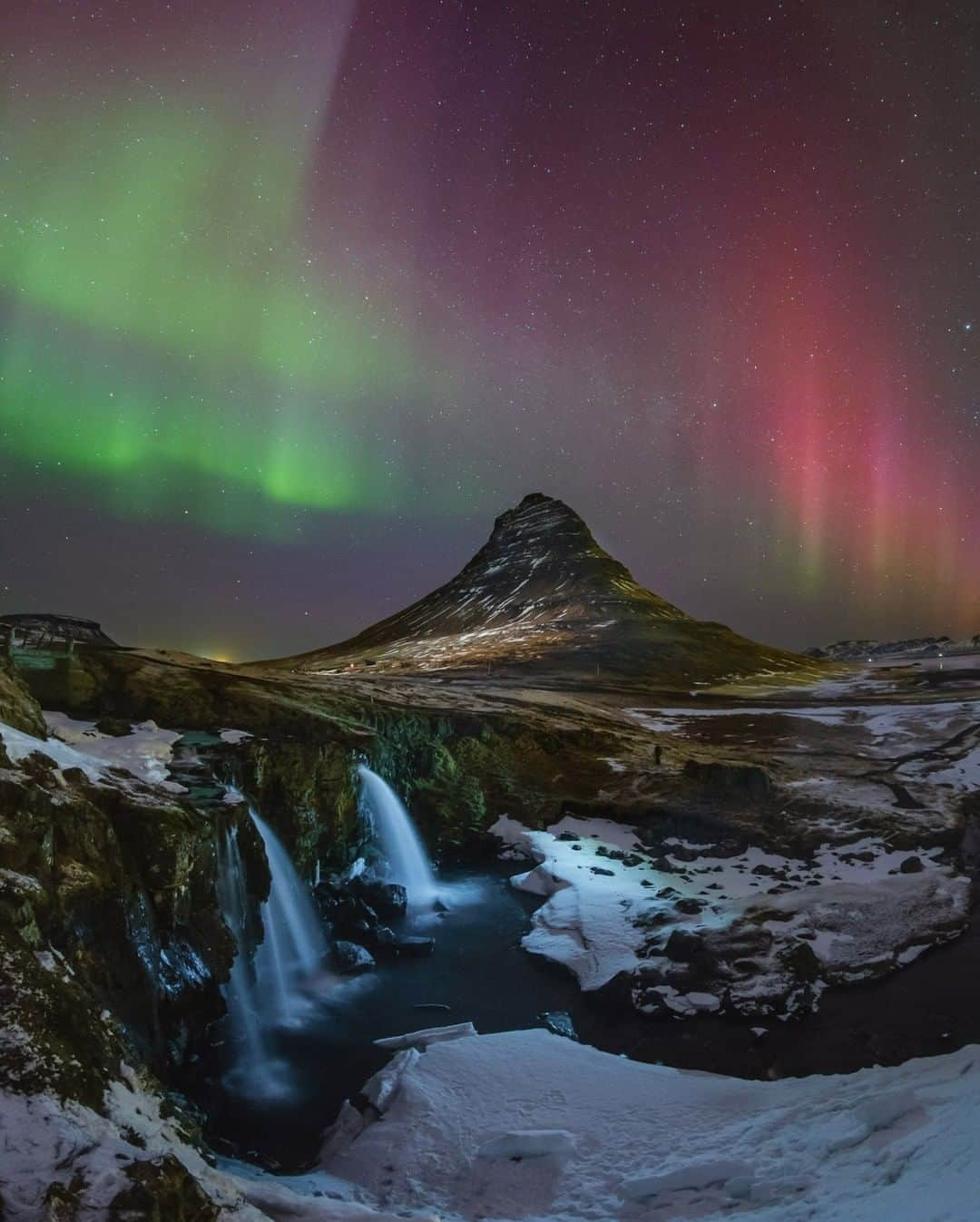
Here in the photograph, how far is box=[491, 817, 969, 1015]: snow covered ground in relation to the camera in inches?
615

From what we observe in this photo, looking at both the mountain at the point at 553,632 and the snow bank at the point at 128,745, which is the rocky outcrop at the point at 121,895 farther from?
the mountain at the point at 553,632

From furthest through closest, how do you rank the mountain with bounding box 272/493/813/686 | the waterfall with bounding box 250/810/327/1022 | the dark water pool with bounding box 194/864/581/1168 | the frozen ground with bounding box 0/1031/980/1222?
the mountain with bounding box 272/493/813/686 → the waterfall with bounding box 250/810/327/1022 → the dark water pool with bounding box 194/864/581/1168 → the frozen ground with bounding box 0/1031/980/1222

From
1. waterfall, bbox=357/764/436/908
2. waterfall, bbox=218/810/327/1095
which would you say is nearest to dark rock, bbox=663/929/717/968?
waterfall, bbox=218/810/327/1095

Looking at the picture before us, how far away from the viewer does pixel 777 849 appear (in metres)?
24.3

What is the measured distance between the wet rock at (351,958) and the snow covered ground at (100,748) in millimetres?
5672

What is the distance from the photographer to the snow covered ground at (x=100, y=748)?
40.1 feet

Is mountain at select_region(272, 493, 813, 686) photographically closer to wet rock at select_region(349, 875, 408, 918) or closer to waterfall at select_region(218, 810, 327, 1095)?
wet rock at select_region(349, 875, 408, 918)

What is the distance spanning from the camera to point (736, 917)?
1831cm

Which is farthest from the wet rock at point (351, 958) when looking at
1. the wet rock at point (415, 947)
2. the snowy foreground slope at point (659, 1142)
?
the snowy foreground slope at point (659, 1142)

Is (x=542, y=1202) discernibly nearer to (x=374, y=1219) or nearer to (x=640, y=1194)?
(x=640, y=1194)

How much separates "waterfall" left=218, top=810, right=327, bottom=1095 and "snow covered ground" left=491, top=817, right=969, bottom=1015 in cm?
573

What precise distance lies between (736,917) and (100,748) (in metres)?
16.0

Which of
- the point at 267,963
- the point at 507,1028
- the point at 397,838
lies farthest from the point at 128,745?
the point at 507,1028

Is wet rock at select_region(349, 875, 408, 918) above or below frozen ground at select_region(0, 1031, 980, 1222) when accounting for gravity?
below
